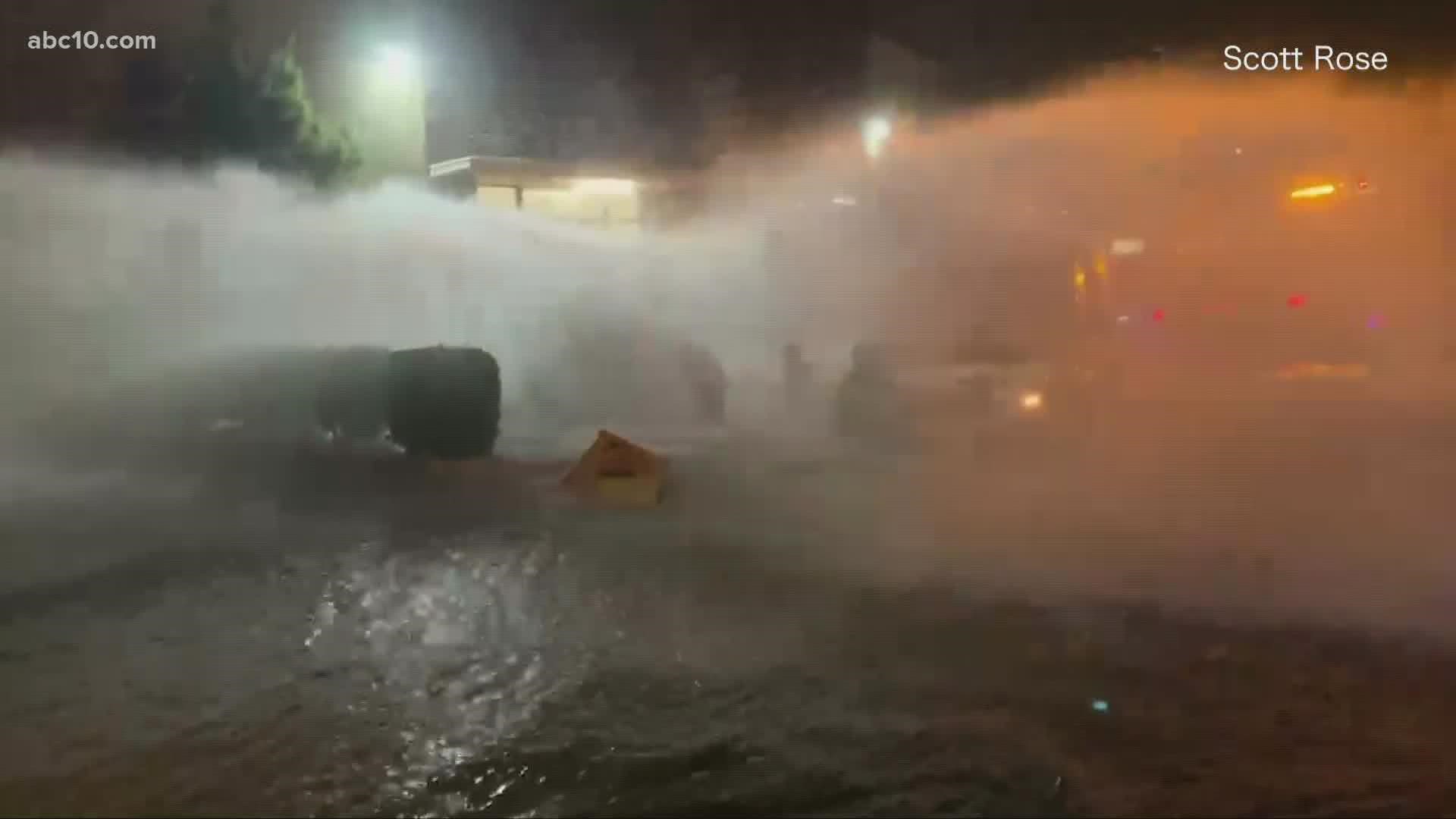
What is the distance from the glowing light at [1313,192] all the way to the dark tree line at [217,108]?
1243 centimetres

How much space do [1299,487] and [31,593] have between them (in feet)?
29.7

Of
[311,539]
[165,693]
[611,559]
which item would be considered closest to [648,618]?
[611,559]

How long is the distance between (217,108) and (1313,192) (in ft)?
44.1

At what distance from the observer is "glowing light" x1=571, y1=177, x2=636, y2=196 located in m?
21.6

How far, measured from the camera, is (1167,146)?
1402 cm

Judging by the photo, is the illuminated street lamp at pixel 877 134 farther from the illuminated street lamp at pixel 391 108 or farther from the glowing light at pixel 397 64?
the glowing light at pixel 397 64

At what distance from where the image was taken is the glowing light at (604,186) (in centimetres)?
2161

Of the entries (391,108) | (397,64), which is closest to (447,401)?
(391,108)

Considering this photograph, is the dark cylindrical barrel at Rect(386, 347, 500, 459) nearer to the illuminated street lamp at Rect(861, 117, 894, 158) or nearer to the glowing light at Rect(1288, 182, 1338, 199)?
the illuminated street lamp at Rect(861, 117, 894, 158)

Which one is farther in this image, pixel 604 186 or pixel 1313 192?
pixel 604 186

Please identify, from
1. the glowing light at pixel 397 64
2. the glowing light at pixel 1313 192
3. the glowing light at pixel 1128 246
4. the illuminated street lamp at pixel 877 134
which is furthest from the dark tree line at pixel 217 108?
the glowing light at pixel 1313 192

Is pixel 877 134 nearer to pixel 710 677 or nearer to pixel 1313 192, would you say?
pixel 1313 192

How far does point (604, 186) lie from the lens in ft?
72.1

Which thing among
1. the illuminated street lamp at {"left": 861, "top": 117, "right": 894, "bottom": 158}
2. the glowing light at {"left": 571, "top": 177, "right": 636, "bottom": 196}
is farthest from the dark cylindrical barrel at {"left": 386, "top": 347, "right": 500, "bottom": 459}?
the glowing light at {"left": 571, "top": 177, "right": 636, "bottom": 196}
